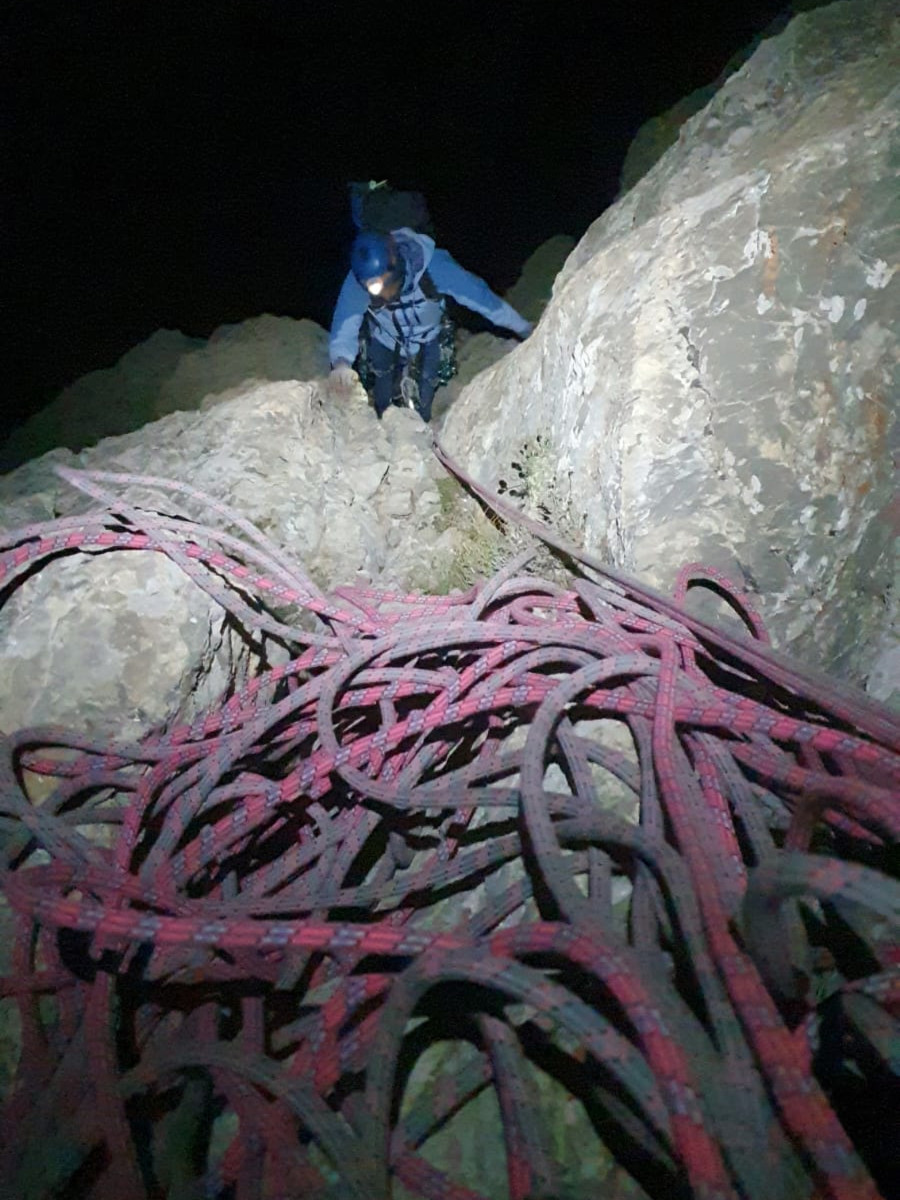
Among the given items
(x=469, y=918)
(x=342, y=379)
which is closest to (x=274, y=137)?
(x=342, y=379)

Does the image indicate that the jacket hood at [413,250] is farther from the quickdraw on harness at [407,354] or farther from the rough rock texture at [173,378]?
the rough rock texture at [173,378]

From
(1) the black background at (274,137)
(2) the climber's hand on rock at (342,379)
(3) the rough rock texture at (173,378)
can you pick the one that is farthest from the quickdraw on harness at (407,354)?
(1) the black background at (274,137)

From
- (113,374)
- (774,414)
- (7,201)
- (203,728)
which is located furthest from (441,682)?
(7,201)

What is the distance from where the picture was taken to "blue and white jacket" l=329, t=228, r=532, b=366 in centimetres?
407

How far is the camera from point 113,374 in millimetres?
4863

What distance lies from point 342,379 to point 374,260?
75 cm

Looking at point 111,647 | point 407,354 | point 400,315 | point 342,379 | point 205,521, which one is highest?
point 400,315

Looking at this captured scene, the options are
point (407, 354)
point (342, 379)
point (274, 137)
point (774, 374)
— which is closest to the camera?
point (774, 374)

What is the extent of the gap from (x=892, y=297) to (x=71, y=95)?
6.87 metres

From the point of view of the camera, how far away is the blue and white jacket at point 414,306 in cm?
407

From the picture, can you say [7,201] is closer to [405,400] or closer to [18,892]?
[405,400]

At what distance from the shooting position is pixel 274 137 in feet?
23.1

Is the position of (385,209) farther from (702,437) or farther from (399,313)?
(702,437)

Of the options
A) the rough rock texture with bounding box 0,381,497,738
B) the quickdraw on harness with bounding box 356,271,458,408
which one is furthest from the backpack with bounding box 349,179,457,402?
the rough rock texture with bounding box 0,381,497,738
